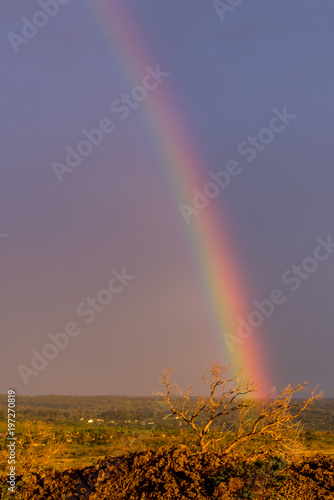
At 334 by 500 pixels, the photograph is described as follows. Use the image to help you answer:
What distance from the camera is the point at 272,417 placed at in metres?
15.3

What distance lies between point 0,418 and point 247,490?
4765cm

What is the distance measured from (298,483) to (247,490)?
4.18ft

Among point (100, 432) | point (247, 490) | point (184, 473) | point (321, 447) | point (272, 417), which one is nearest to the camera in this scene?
point (247, 490)

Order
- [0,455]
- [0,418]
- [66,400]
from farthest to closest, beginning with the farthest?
[66,400], [0,418], [0,455]

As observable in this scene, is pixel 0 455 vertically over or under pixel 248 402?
under

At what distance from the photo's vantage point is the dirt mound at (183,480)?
11.5 m

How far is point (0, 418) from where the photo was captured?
5406 centimetres

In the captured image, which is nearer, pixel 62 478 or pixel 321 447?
pixel 62 478

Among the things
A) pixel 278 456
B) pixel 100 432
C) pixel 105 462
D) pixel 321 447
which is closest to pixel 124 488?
pixel 105 462

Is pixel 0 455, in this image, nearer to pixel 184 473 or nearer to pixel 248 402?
pixel 184 473

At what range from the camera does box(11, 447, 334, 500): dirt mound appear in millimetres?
11539

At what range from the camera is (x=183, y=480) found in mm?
12023

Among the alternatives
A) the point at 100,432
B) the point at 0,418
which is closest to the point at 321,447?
the point at 100,432

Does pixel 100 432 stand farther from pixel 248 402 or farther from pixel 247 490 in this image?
pixel 247 490
